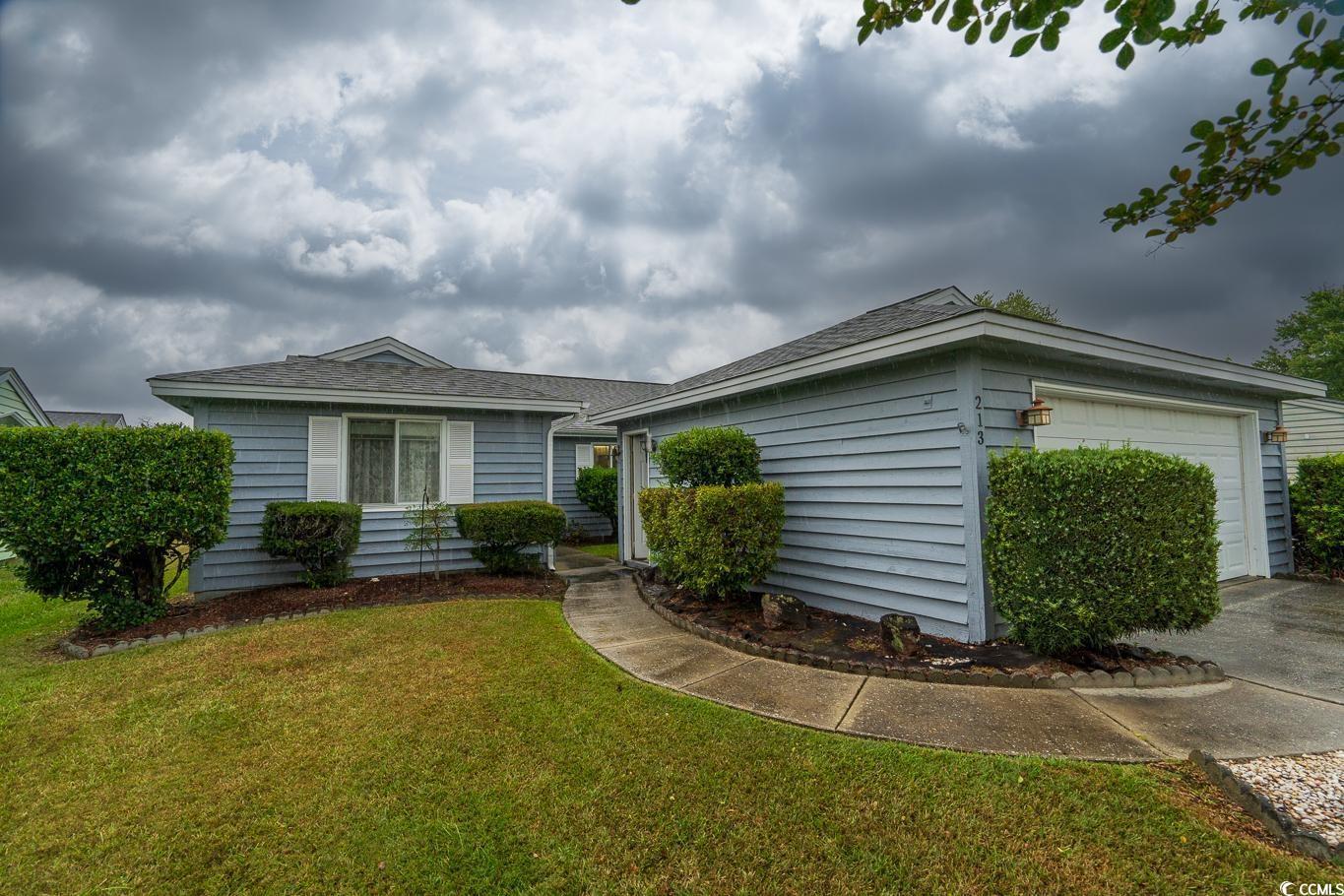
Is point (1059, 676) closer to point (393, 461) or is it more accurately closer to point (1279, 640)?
point (1279, 640)

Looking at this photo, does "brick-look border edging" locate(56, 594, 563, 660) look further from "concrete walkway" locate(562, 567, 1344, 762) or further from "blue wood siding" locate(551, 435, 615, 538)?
"blue wood siding" locate(551, 435, 615, 538)

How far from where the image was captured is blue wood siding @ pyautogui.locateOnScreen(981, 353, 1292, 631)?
171 inches

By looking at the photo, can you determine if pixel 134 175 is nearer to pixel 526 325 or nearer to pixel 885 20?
pixel 526 325

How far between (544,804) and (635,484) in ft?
22.9

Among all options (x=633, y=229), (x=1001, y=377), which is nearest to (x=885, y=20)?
(x=1001, y=377)

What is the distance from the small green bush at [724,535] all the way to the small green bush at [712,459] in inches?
9.9

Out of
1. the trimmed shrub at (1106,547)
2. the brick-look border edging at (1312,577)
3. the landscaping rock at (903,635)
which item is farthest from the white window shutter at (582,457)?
the brick-look border edging at (1312,577)

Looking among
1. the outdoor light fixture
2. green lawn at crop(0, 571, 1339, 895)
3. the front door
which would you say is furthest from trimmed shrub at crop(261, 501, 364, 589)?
the outdoor light fixture

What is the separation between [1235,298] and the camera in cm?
705

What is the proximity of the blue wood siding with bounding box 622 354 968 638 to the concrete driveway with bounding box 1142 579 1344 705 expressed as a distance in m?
1.87

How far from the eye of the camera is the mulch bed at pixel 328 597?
17.3ft

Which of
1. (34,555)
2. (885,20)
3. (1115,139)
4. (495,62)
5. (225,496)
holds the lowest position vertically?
(34,555)

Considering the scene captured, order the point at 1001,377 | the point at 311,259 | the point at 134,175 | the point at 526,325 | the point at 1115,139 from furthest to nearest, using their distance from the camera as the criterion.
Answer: the point at 526,325, the point at 311,259, the point at 134,175, the point at 1001,377, the point at 1115,139

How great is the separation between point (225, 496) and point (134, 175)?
287 inches
